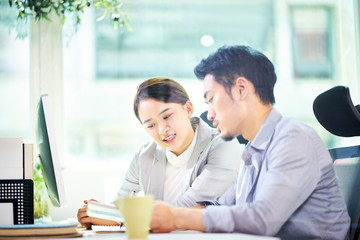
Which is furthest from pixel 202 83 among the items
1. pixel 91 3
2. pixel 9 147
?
pixel 91 3

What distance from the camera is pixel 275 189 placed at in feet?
3.69

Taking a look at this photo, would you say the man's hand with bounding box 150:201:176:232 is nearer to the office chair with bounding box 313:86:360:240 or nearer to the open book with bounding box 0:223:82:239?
the open book with bounding box 0:223:82:239

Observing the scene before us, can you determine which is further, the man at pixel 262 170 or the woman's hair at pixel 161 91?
the woman's hair at pixel 161 91

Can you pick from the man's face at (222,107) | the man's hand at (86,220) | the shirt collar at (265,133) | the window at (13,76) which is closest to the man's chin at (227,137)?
the man's face at (222,107)

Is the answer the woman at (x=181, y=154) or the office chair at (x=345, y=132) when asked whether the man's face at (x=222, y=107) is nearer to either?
the woman at (x=181, y=154)

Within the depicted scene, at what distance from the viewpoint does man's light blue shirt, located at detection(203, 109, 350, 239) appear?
111 cm

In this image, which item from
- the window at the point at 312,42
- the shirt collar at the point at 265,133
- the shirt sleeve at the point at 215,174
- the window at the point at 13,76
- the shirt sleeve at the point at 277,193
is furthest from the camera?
the window at the point at 13,76

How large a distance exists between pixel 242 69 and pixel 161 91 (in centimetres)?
33

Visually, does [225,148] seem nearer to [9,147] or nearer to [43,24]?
[9,147]

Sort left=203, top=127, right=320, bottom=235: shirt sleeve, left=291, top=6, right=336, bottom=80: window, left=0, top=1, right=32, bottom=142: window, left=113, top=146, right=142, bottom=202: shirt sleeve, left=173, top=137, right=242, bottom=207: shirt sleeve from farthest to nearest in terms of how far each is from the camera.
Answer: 1. left=0, top=1, right=32, bottom=142: window
2. left=291, top=6, right=336, bottom=80: window
3. left=113, top=146, right=142, bottom=202: shirt sleeve
4. left=173, top=137, right=242, bottom=207: shirt sleeve
5. left=203, top=127, right=320, bottom=235: shirt sleeve

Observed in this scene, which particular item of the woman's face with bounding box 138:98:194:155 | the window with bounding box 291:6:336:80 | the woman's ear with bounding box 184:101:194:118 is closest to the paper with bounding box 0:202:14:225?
the woman's face with bounding box 138:98:194:155

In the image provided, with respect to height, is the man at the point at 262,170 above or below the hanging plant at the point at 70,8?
below

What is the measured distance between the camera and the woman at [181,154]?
1566 mm

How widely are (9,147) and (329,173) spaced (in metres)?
0.98
